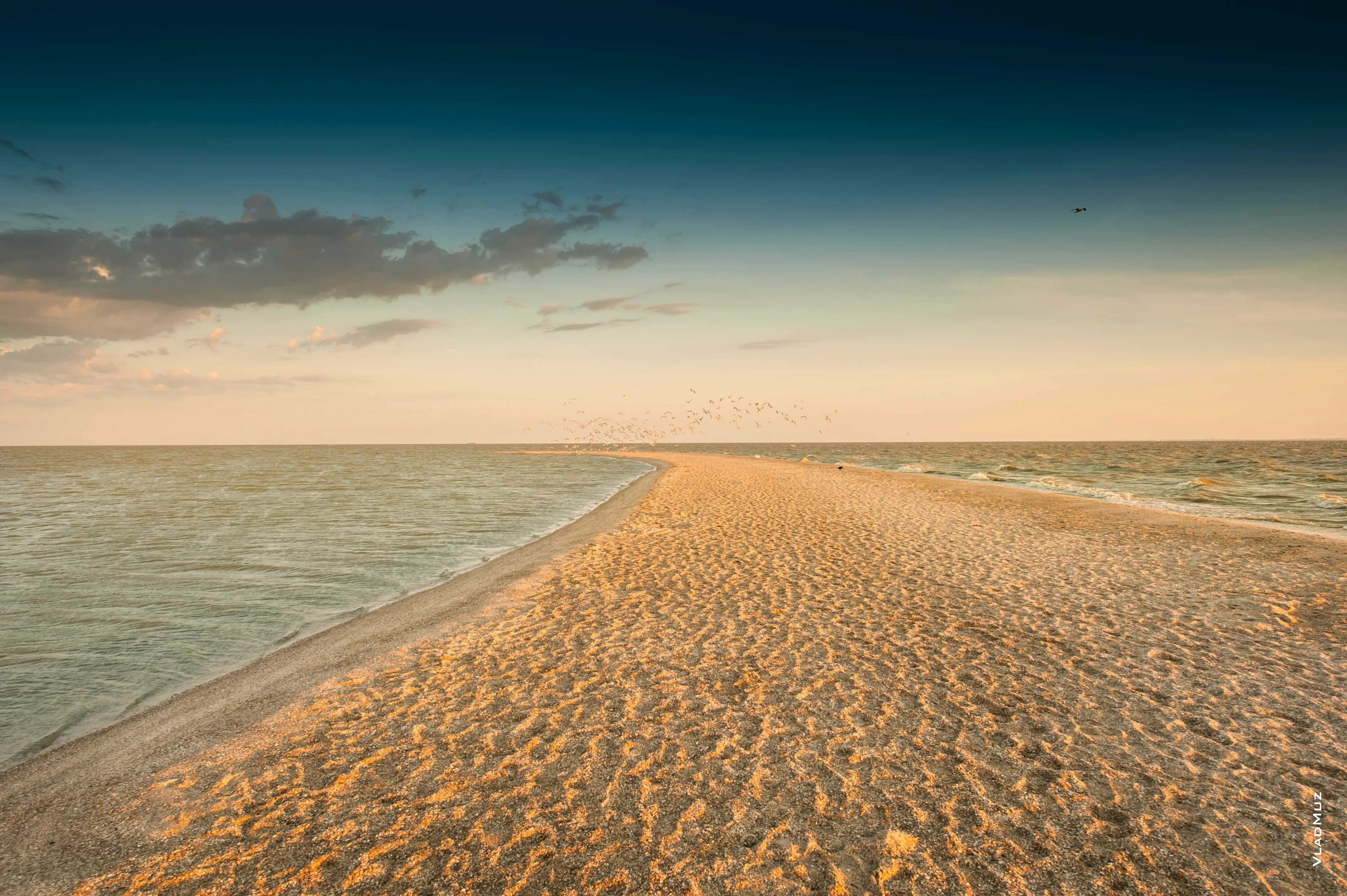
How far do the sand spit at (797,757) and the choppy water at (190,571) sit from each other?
3.54 metres

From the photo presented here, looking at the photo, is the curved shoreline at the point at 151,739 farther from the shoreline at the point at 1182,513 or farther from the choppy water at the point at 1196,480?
the choppy water at the point at 1196,480

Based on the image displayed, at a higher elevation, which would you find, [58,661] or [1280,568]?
[1280,568]

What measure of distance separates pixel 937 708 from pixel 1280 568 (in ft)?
43.5

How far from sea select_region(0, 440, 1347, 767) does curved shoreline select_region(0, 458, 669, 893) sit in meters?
0.52

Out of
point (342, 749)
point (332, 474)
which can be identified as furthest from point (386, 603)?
point (332, 474)

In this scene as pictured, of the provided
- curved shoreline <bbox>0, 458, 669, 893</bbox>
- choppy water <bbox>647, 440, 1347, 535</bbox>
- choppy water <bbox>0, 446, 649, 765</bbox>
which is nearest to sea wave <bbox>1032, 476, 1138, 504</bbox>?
choppy water <bbox>647, 440, 1347, 535</bbox>

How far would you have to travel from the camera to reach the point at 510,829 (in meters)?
5.19

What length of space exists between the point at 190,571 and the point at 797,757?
58.5ft

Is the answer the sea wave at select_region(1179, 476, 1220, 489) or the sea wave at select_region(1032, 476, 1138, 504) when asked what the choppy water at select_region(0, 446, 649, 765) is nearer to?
the sea wave at select_region(1032, 476, 1138, 504)

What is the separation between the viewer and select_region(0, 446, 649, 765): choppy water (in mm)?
9461

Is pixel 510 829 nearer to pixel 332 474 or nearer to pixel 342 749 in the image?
pixel 342 749

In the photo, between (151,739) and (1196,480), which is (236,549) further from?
(1196,480)

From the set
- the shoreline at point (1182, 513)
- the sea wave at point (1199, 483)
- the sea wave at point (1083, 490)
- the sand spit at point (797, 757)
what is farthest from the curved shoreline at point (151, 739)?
the sea wave at point (1199, 483)

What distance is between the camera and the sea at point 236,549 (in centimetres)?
981
